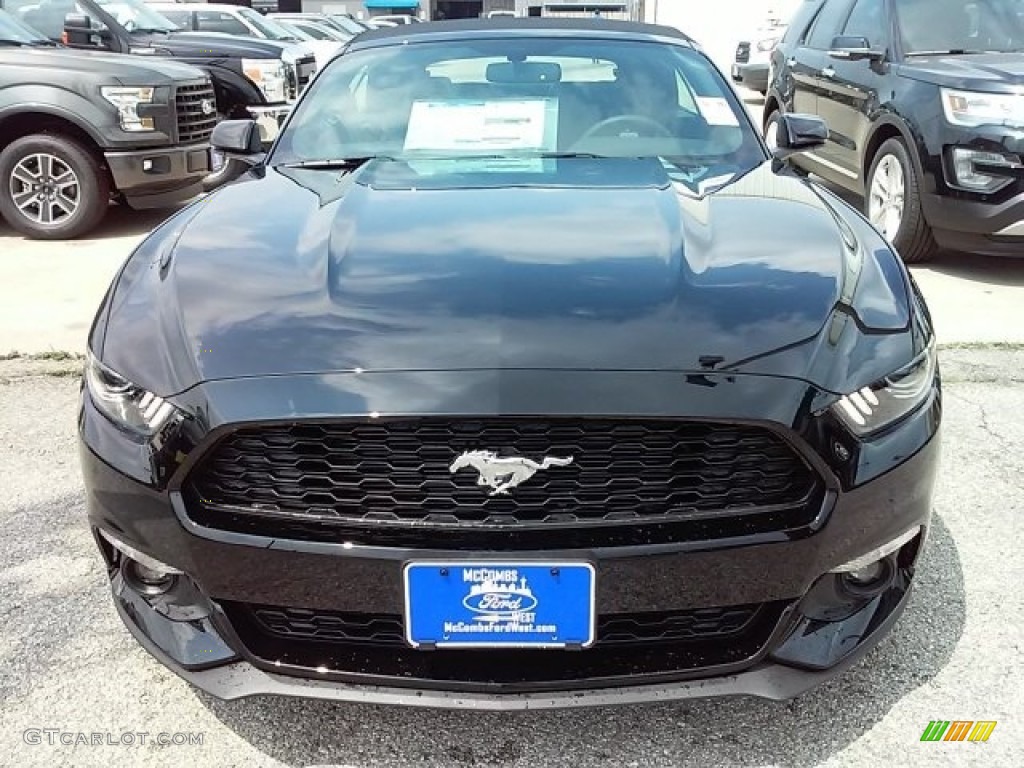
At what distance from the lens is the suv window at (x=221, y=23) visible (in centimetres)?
1338

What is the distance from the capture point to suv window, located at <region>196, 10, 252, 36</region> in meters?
13.4

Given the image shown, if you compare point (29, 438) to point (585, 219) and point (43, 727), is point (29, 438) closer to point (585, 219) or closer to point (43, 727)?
point (43, 727)

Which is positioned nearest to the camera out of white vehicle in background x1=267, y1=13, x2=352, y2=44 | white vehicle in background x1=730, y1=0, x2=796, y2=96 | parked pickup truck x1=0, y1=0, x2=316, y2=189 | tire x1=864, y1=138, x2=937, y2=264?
tire x1=864, y1=138, x2=937, y2=264

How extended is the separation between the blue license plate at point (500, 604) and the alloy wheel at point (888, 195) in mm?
4778

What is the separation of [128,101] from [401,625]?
5.89 m

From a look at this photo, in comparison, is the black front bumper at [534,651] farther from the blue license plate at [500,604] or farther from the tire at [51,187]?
the tire at [51,187]

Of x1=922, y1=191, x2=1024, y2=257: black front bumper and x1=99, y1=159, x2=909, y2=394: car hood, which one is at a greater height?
x1=99, y1=159, x2=909, y2=394: car hood

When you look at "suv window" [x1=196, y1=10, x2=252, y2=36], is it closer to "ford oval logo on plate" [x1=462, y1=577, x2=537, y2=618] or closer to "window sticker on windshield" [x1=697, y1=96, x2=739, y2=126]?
"window sticker on windshield" [x1=697, y1=96, x2=739, y2=126]

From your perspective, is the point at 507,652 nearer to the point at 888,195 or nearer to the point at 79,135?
the point at 888,195

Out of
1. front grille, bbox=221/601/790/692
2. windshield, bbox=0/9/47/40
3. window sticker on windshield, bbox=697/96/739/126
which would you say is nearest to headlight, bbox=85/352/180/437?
front grille, bbox=221/601/790/692

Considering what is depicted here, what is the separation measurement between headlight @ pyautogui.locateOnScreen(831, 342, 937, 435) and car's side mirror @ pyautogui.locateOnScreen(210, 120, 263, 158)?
236 cm

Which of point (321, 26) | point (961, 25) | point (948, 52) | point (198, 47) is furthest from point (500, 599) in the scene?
point (321, 26)

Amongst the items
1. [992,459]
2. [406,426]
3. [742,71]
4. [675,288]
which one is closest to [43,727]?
[406,426]

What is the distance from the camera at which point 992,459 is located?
11.3 feet
